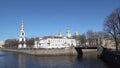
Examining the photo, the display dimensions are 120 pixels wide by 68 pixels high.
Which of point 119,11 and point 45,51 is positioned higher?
point 119,11

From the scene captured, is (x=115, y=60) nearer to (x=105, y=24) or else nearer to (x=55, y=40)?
(x=105, y=24)

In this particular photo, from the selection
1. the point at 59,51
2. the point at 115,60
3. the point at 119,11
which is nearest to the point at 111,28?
the point at 119,11

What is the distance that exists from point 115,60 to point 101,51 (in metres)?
34.2

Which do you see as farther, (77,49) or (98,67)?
(77,49)

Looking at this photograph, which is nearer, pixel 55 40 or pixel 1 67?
pixel 1 67

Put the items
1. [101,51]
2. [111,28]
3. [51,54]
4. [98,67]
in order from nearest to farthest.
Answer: [98,67] → [111,28] → [101,51] → [51,54]

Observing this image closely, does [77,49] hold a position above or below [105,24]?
below

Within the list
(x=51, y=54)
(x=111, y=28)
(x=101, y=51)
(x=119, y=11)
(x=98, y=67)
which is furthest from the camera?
(x=51, y=54)

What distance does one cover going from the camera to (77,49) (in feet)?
404

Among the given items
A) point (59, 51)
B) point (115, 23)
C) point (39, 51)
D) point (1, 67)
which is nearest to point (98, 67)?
point (115, 23)

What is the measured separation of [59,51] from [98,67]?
5925cm

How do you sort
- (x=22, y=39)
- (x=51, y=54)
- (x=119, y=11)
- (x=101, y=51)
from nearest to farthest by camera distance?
(x=119, y=11) → (x=101, y=51) → (x=51, y=54) → (x=22, y=39)

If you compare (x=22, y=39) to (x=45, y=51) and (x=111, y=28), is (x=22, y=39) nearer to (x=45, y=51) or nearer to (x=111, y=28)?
(x=45, y=51)

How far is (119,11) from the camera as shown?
71.9m
